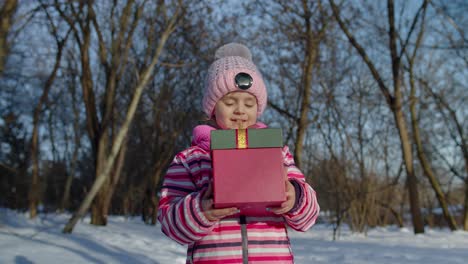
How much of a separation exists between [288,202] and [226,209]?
0.19 m

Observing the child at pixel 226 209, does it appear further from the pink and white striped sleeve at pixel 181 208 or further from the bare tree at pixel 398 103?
the bare tree at pixel 398 103

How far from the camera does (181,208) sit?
1.31 meters

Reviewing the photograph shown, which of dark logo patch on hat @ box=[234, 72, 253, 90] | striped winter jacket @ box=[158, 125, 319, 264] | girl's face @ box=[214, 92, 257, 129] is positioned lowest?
striped winter jacket @ box=[158, 125, 319, 264]

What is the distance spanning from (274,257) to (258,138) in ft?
1.55

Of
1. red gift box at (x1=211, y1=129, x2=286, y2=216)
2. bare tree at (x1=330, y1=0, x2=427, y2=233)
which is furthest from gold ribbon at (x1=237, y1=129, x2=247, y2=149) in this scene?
bare tree at (x1=330, y1=0, x2=427, y2=233)

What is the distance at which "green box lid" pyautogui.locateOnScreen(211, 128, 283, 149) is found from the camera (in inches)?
45.6

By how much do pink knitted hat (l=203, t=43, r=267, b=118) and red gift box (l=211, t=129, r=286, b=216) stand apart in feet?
1.36

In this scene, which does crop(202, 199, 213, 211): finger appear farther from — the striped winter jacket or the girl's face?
the girl's face

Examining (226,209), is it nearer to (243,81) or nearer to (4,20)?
(243,81)

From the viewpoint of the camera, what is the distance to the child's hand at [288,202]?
1.21 metres


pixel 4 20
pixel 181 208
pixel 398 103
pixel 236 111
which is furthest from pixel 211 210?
pixel 398 103

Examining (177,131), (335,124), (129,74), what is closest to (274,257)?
(335,124)

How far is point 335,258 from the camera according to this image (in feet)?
15.5

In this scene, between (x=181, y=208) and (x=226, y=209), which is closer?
(x=226, y=209)
